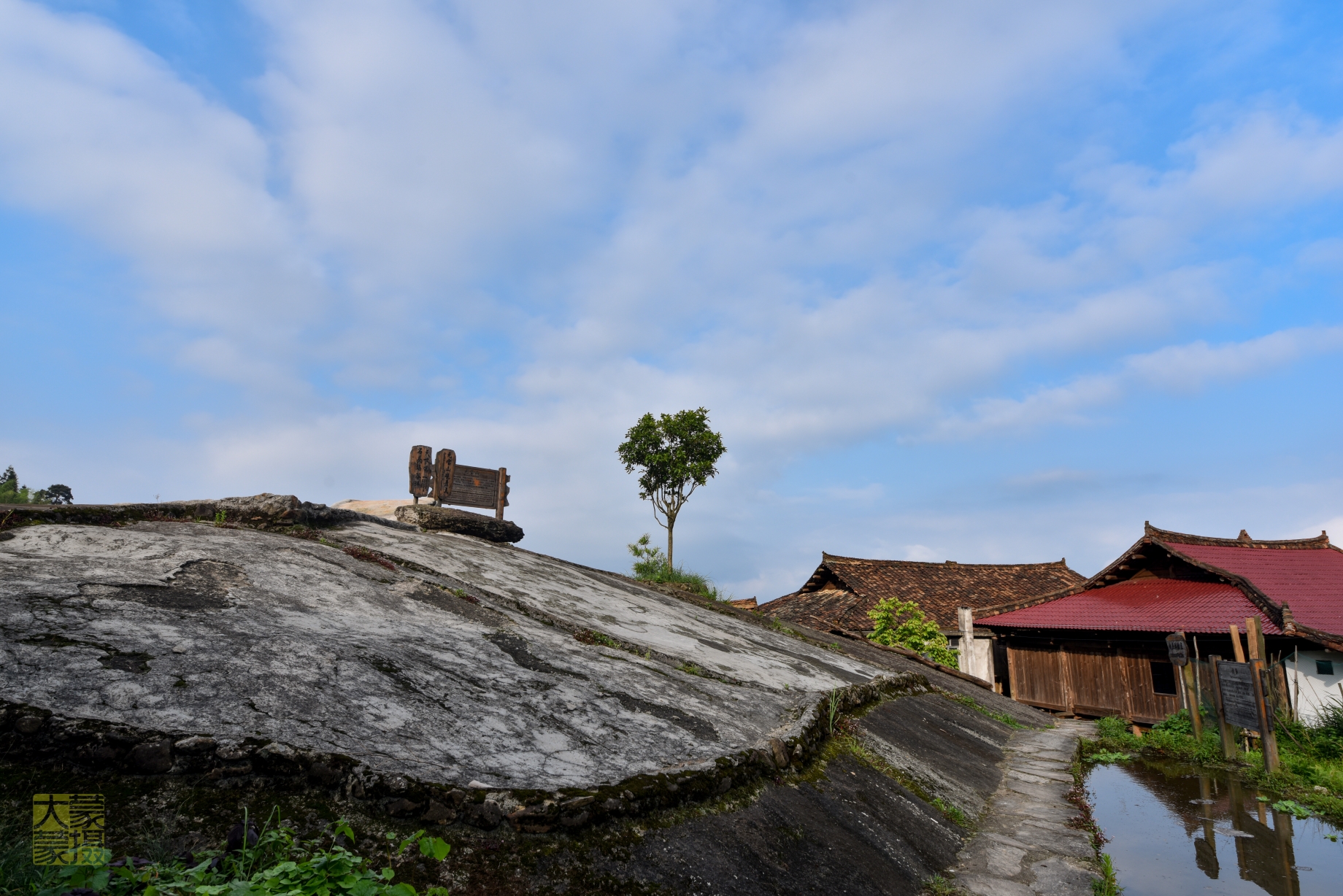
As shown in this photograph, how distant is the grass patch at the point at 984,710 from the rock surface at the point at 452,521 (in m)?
7.19

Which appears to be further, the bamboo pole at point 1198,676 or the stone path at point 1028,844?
the bamboo pole at point 1198,676

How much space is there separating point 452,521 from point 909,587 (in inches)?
742

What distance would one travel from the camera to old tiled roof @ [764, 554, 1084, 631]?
23.2 m

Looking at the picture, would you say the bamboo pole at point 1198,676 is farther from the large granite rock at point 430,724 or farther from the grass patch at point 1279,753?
the large granite rock at point 430,724

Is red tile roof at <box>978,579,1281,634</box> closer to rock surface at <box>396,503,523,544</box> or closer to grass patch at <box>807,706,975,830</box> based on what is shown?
grass patch at <box>807,706,975,830</box>

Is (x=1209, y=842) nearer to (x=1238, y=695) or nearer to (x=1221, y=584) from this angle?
(x=1238, y=695)

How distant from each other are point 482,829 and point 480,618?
2856 millimetres

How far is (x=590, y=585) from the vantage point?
9328mm

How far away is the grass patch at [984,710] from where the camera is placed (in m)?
11.3

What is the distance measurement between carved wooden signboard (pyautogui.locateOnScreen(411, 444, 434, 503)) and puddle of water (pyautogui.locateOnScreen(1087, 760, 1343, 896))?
9.38m

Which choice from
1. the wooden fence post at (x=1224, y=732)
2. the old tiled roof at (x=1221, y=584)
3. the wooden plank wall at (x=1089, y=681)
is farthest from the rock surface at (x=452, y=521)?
the wooden plank wall at (x=1089, y=681)

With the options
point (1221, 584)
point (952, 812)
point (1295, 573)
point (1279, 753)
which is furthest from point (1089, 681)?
point (952, 812)

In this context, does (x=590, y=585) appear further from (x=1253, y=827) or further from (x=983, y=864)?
(x=1253, y=827)

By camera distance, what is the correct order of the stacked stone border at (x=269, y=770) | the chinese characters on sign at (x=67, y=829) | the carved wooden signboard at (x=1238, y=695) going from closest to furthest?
the chinese characters on sign at (x=67, y=829)
the stacked stone border at (x=269, y=770)
the carved wooden signboard at (x=1238, y=695)
